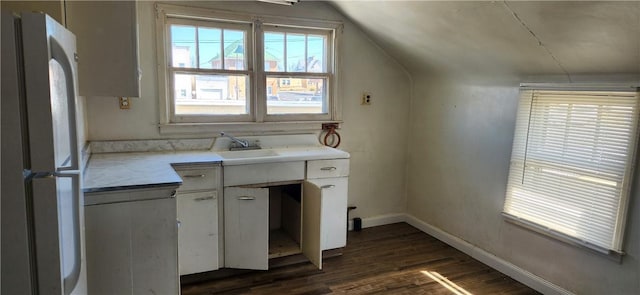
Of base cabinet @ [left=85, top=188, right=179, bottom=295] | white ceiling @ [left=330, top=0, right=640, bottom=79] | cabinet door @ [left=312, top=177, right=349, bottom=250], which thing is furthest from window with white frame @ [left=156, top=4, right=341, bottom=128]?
base cabinet @ [left=85, top=188, right=179, bottom=295]

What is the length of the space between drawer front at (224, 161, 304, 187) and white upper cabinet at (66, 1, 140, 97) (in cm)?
90

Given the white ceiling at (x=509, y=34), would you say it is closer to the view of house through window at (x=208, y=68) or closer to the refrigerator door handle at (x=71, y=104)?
the view of house through window at (x=208, y=68)

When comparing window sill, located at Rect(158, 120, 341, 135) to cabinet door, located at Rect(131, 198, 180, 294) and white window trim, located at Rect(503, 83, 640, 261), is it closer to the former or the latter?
cabinet door, located at Rect(131, 198, 180, 294)

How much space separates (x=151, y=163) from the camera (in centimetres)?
263

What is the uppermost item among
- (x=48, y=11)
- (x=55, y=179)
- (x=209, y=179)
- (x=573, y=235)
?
(x=48, y=11)

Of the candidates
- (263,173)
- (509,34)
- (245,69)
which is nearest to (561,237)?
(509,34)

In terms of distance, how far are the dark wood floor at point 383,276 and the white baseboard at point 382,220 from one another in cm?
46

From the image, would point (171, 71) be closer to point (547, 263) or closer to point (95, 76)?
point (95, 76)

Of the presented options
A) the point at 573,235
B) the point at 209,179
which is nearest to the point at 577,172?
the point at 573,235

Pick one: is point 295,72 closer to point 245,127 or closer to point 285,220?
point 245,127

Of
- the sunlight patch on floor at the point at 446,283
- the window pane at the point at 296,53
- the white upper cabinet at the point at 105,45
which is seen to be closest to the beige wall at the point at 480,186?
the sunlight patch on floor at the point at 446,283

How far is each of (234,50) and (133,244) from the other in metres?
1.87

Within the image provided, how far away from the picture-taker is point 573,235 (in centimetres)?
261

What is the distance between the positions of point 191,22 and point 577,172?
294cm
